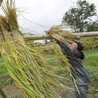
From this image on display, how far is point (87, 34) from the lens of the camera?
A: 252 cm

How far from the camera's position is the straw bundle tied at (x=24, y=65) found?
1982 millimetres

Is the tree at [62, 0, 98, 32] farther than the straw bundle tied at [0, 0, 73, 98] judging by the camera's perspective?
Yes

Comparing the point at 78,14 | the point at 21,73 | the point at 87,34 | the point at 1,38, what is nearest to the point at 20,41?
the point at 1,38

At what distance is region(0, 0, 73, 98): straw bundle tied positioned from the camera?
198 cm

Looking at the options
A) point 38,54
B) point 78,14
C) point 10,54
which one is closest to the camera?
point 10,54

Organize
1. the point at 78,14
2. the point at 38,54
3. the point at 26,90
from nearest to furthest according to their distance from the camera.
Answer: the point at 26,90 < the point at 38,54 < the point at 78,14

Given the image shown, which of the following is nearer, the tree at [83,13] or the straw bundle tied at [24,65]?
the straw bundle tied at [24,65]

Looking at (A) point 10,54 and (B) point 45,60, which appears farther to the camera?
(B) point 45,60

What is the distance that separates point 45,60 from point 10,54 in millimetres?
293

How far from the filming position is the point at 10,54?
2090 mm

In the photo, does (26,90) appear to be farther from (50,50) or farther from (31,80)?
(50,50)

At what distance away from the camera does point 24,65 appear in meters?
2.03

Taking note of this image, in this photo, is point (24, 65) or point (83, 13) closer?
point (24, 65)

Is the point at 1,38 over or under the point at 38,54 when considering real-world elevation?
over
